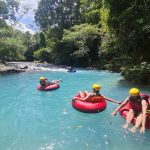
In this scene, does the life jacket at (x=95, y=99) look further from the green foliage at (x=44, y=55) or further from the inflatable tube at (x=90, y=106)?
the green foliage at (x=44, y=55)

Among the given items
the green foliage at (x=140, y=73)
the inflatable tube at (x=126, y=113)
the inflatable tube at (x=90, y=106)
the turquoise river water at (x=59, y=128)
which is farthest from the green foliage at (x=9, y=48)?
the inflatable tube at (x=126, y=113)

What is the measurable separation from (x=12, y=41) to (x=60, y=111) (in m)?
22.1

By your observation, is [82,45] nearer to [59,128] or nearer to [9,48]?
[9,48]

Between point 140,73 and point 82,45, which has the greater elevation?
point 82,45

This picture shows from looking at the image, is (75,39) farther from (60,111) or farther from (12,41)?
(60,111)

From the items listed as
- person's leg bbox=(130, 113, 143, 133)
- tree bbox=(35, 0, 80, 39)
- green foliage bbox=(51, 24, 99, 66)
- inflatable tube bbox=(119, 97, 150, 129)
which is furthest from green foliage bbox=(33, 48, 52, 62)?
person's leg bbox=(130, 113, 143, 133)

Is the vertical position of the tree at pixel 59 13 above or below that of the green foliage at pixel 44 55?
above

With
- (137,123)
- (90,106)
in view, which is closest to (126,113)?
(137,123)

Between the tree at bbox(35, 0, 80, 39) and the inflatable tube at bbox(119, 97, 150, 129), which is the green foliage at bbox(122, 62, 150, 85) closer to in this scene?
the inflatable tube at bbox(119, 97, 150, 129)

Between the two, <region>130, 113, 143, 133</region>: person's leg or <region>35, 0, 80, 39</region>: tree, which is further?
<region>35, 0, 80, 39</region>: tree

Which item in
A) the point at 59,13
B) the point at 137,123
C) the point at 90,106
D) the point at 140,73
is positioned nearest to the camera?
the point at 137,123

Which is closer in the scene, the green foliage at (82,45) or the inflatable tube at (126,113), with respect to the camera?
the inflatable tube at (126,113)

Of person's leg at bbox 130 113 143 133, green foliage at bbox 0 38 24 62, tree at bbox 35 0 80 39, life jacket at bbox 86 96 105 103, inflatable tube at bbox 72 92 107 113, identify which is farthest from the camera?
tree at bbox 35 0 80 39

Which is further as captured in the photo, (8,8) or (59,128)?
(8,8)
